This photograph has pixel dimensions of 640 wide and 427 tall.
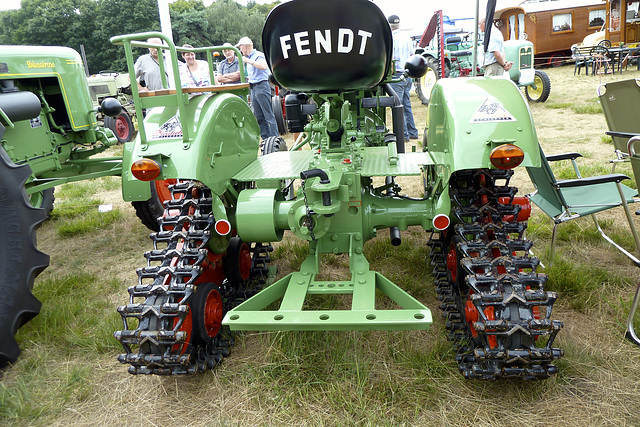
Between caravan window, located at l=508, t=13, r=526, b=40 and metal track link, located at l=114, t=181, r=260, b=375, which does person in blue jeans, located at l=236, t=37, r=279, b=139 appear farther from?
caravan window, located at l=508, t=13, r=526, b=40

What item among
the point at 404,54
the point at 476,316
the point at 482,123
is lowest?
the point at 476,316

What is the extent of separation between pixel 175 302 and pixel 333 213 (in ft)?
2.89

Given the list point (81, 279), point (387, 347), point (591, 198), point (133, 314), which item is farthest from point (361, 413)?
point (81, 279)

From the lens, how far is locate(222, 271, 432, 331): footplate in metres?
2.00

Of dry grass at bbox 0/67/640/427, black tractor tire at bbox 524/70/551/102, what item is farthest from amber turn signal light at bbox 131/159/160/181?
black tractor tire at bbox 524/70/551/102

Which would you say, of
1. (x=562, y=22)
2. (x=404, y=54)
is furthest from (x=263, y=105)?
(x=562, y=22)

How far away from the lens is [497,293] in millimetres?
2010

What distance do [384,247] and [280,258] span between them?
2.84 ft

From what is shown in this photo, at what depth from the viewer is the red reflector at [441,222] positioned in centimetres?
238

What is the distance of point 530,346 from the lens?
1978 mm

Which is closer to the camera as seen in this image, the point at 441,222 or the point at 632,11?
the point at 441,222

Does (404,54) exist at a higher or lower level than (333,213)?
higher

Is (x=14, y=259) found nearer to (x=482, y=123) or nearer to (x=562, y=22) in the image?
(x=482, y=123)

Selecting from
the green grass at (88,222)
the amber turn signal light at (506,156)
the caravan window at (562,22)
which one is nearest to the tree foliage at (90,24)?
the caravan window at (562,22)
